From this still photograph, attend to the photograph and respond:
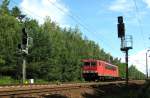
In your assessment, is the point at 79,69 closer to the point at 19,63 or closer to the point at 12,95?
the point at 19,63

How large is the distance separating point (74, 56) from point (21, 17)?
154 ft

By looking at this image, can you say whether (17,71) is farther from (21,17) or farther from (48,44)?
(21,17)

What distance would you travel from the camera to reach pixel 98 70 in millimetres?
57281

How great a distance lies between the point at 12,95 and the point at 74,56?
48.8 metres

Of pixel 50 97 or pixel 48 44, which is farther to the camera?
pixel 48 44

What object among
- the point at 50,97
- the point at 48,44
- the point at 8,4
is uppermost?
the point at 8,4

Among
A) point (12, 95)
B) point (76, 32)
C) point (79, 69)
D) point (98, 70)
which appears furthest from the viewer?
point (76, 32)

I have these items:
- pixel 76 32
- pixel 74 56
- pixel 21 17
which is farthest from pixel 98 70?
pixel 21 17

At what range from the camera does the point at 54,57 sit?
6219cm

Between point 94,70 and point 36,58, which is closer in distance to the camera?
point 94,70

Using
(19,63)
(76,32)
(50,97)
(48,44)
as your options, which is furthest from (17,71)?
(76,32)

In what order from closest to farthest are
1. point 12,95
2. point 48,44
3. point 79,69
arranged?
point 12,95, point 48,44, point 79,69

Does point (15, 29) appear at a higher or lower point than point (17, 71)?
higher

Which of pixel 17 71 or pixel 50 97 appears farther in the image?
pixel 17 71
